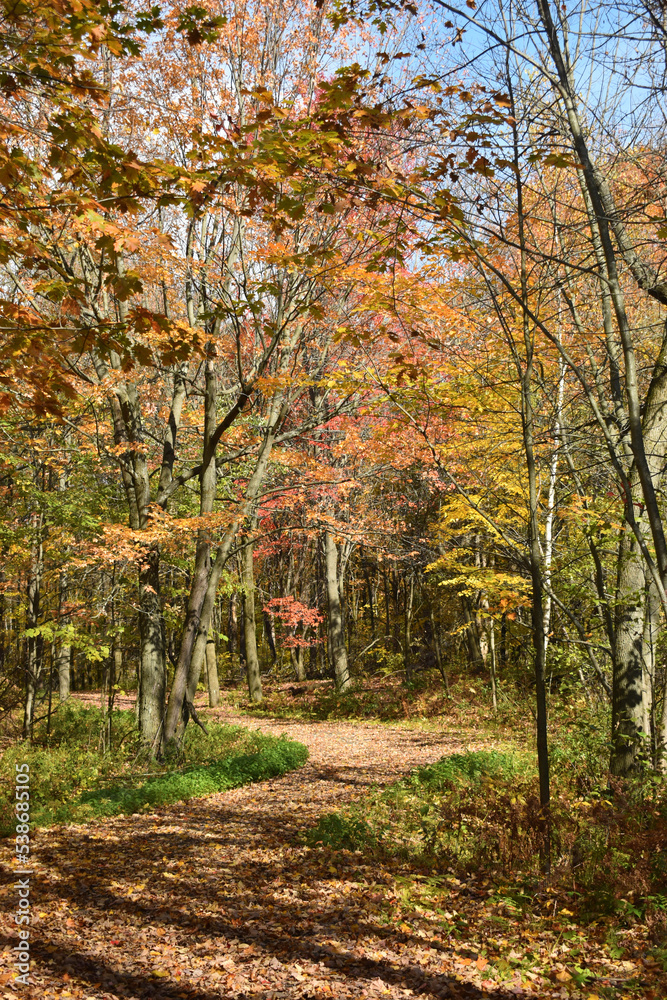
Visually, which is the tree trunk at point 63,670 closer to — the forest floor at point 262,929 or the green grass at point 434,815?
the forest floor at point 262,929

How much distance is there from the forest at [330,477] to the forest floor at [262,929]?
3cm

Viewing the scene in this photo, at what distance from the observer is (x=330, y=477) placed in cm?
1556

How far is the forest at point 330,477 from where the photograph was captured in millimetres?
3953

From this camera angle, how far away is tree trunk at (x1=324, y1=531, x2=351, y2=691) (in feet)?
59.7

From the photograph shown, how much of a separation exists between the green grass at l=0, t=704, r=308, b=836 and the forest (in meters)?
0.07

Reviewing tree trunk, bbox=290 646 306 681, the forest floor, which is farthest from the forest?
tree trunk, bbox=290 646 306 681

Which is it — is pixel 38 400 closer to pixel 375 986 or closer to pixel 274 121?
pixel 274 121

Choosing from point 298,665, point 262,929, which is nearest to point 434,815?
point 262,929

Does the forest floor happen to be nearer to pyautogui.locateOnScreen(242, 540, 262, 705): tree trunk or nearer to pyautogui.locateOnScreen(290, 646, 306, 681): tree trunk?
pyautogui.locateOnScreen(242, 540, 262, 705): tree trunk

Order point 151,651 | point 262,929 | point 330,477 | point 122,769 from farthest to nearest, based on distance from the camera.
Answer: point 330,477, point 151,651, point 122,769, point 262,929

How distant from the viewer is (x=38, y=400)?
171 inches

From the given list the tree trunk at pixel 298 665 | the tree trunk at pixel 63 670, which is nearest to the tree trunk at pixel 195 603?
the tree trunk at pixel 63 670

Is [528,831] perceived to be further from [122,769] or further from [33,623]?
[33,623]

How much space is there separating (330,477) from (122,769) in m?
8.21
